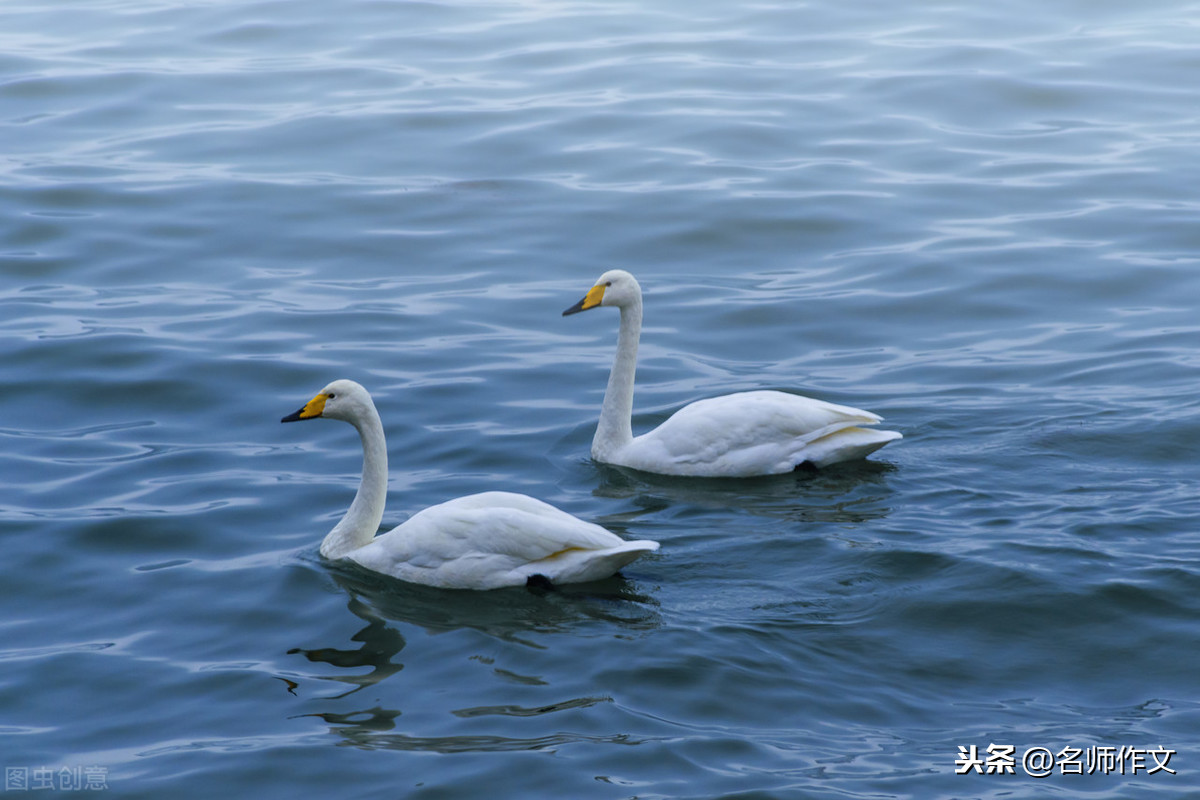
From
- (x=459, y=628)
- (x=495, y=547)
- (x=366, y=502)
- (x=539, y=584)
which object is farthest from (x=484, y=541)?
(x=366, y=502)

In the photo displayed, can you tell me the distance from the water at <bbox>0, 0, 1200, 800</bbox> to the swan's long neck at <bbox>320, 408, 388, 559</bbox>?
0.83 feet

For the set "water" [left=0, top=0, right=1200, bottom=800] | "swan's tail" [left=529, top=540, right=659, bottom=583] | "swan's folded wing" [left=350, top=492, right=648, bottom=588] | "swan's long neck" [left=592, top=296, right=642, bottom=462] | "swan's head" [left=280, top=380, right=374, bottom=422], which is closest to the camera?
"water" [left=0, top=0, right=1200, bottom=800]

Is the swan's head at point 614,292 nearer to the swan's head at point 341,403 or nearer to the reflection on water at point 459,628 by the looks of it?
the swan's head at point 341,403

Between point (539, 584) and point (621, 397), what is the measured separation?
2.79 meters

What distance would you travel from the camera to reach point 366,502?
33.0 ft

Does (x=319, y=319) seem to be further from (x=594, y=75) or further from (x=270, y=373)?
(x=594, y=75)

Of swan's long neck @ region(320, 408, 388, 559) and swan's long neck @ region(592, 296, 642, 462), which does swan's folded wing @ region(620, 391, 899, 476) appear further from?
swan's long neck @ region(320, 408, 388, 559)

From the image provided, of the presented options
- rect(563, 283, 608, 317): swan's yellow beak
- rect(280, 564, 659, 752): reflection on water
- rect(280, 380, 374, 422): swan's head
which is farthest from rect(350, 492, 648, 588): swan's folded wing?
rect(563, 283, 608, 317): swan's yellow beak

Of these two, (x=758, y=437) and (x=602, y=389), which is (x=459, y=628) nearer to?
(x=758, y=437)

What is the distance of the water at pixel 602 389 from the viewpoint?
8016mm

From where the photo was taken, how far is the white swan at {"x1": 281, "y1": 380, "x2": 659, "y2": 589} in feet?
30.4

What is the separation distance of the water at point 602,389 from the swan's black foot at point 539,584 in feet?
Result: 0.23

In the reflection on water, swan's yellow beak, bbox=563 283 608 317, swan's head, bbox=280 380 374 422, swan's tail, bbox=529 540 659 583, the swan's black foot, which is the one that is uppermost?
swan's yellow beak, bbox=563 283 608 317

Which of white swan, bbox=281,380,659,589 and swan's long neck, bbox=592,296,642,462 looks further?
swan's long neck, bbox=592,296,642,462
